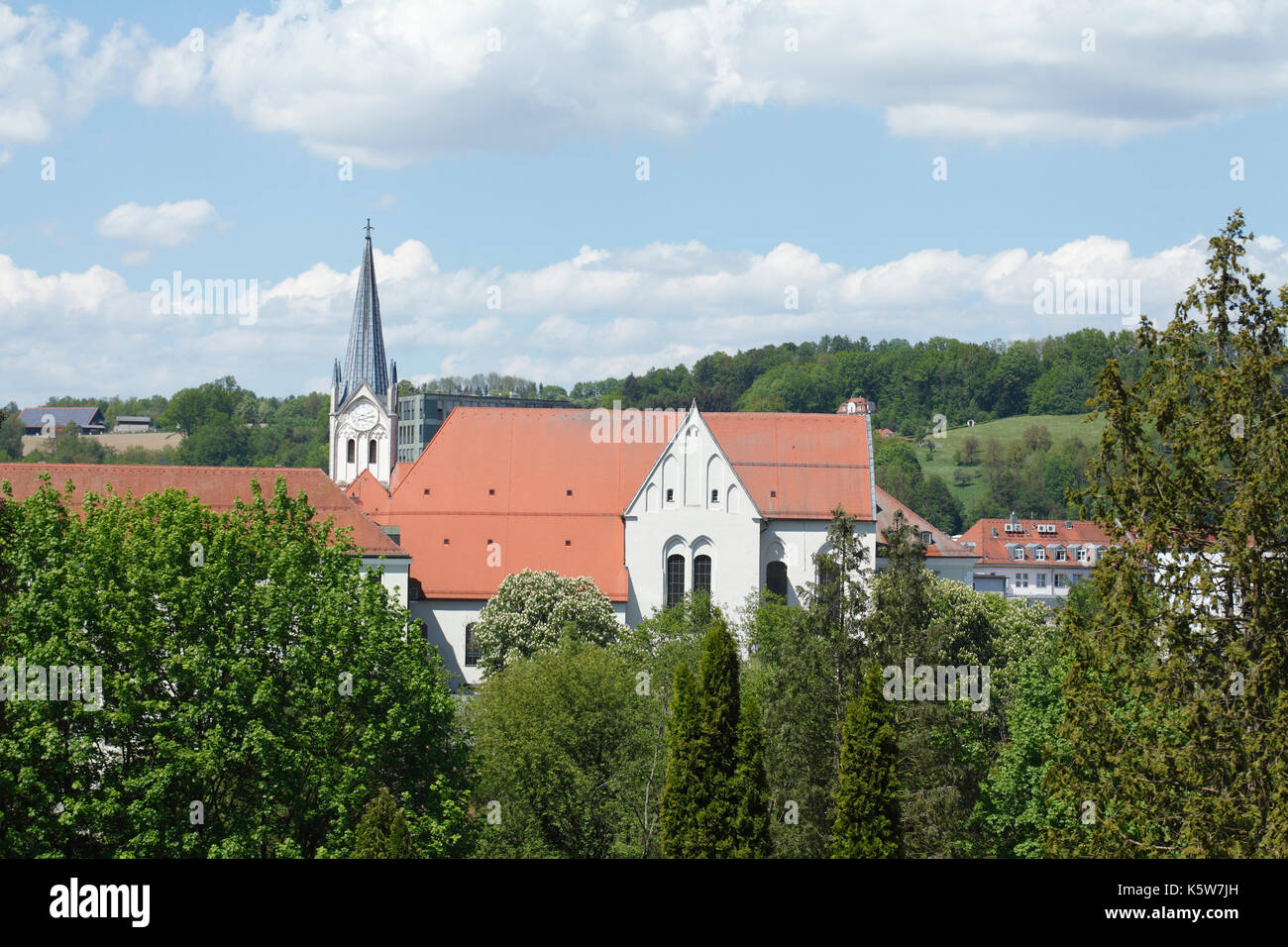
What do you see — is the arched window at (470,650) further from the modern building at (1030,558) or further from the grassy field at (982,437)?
the grassy field at (982,437)

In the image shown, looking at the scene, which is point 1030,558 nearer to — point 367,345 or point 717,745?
point 367,345

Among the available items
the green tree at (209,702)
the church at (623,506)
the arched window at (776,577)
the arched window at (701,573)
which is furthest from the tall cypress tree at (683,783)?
the arched window at (776,577)

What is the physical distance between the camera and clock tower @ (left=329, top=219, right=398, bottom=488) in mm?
75938

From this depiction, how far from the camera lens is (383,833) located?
2048cm

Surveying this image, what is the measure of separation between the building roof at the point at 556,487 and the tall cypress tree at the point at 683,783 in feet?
108

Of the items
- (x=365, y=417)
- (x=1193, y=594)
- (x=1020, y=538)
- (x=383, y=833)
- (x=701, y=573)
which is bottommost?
(x=383, y=833)

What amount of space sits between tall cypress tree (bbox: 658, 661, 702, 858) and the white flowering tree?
26044 mm

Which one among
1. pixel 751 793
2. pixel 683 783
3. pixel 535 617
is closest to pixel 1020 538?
pixel 535 617

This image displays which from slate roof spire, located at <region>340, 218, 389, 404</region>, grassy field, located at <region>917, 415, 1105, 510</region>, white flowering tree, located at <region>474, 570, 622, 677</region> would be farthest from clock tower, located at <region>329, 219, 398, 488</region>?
grassy field, located at <region>917, 415, 1105, 510</region>

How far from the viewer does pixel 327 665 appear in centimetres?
2622

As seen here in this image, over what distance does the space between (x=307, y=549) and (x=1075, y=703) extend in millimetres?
17234

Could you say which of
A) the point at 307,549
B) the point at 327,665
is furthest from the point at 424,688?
the point at 307,549

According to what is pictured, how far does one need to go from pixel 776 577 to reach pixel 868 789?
3555 cm
